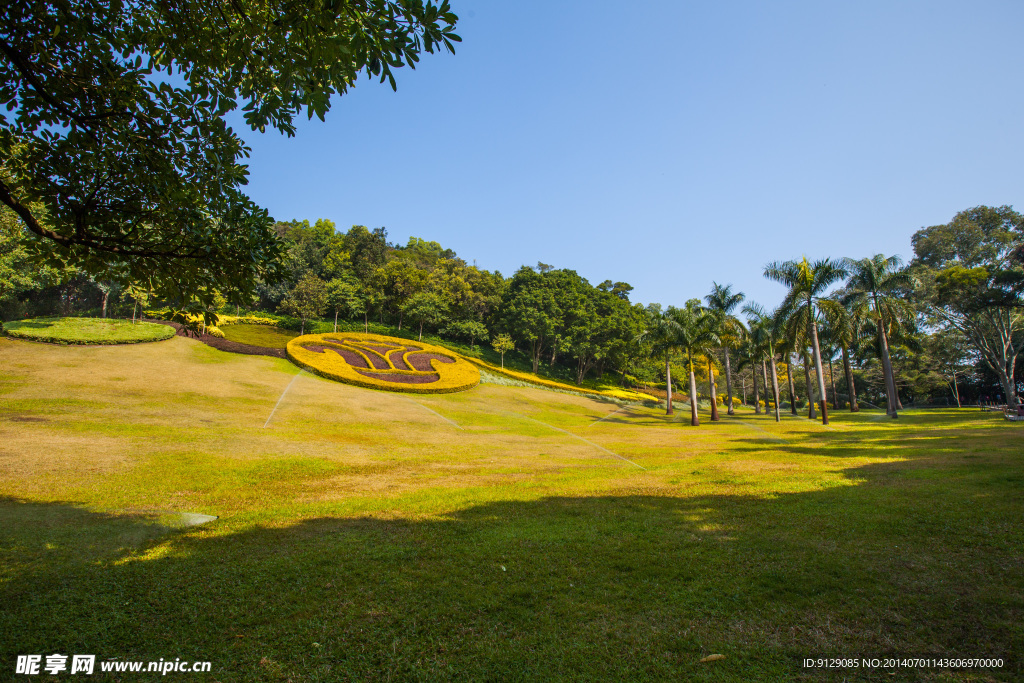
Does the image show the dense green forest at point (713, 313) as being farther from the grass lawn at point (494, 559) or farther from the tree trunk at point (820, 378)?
A: the grass lawn at point (494, 559)

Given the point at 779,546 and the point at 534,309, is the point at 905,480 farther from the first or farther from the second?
the point at 534,309

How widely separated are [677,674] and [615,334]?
5504cm

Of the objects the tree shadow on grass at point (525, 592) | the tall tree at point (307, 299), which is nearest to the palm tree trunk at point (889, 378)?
the tree shadow on grass at point (525, 592)

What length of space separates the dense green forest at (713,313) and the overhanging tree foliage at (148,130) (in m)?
28.2

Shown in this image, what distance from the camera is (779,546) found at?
6852 mm

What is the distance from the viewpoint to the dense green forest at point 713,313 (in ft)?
114

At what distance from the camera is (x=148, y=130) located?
5988 mm

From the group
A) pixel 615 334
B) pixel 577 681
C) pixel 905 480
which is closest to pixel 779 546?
pixel 577 681

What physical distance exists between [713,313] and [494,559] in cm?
3548

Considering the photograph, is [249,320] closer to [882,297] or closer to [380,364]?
[380,364]

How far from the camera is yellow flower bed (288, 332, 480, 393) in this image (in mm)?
30422

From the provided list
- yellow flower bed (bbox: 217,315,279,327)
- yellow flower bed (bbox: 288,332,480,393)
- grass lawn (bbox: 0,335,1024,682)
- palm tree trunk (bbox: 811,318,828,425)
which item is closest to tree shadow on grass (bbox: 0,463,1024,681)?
grass lawn (bbox: 0,335,1024,682)

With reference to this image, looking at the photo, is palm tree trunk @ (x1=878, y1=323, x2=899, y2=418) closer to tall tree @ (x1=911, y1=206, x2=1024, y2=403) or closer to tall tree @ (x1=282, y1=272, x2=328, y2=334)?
tall tree @ (x1=911, y1=206, x2=1024, y2=403)

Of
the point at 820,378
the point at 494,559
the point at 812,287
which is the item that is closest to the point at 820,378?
the point at 820,378
